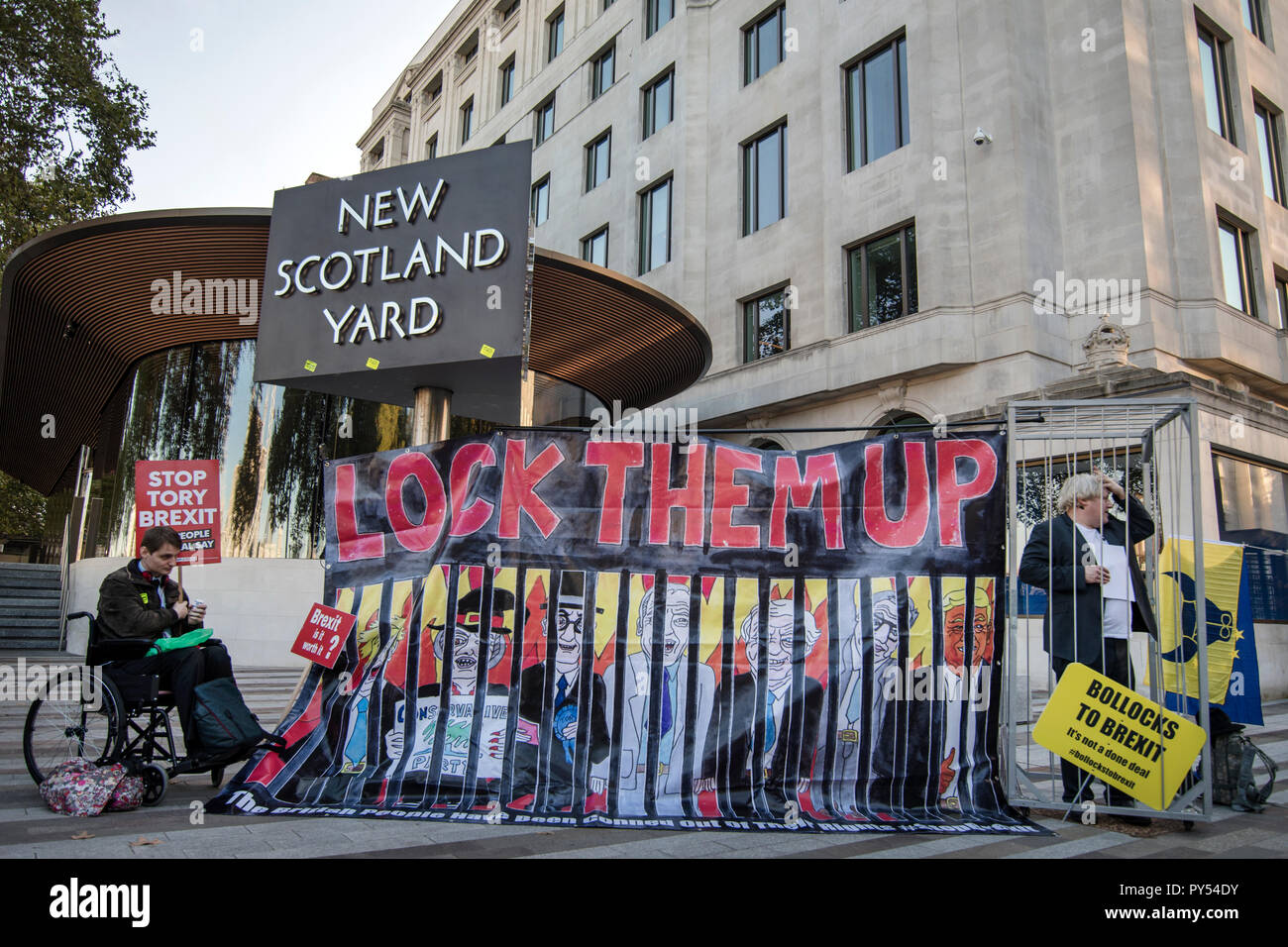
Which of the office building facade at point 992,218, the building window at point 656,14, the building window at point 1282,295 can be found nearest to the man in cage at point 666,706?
the office building facade at point 992,218

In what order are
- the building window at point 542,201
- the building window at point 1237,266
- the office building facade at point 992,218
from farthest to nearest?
1. the building window at point 542,201
2. the building window at point 1237,266
3. the office building facade at point 992,218

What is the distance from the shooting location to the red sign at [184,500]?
7.27m

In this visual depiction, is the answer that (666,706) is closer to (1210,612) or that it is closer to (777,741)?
(777,741)

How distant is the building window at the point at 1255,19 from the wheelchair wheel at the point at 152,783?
2741 cm

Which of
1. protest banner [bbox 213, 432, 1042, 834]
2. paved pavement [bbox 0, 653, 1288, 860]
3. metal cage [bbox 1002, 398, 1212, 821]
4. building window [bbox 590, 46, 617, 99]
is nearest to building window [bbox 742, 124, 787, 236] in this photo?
building window [bbox 590, 46, 617, 99]

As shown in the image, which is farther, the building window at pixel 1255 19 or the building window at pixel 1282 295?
the building window at pixel 1255 19

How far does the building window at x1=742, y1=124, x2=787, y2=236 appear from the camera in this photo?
73.9ft

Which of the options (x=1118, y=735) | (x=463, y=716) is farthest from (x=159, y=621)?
(x=1118, y=735)

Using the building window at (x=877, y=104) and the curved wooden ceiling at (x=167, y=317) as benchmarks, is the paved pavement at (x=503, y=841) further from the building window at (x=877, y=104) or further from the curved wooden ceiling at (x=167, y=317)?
the building window at (x=877, y=104)

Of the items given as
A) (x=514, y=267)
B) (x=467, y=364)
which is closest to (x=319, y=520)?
(x=467, y=364)

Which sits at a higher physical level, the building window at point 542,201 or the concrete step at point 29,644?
the building window at point 542,201

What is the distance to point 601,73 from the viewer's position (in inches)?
1198

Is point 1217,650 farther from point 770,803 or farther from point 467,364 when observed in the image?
point 467,364

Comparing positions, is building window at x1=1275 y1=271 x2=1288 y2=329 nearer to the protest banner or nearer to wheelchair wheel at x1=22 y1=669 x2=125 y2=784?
the protest banner
